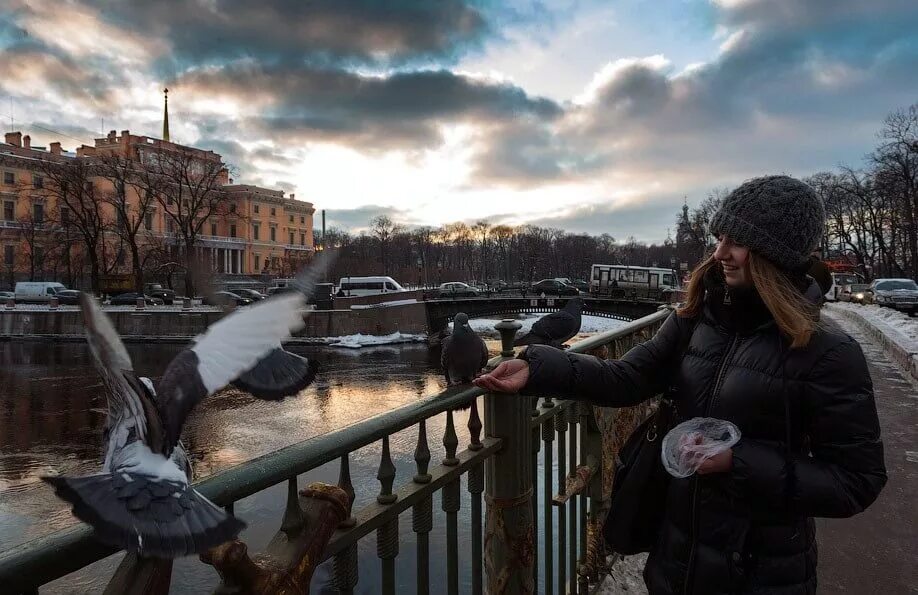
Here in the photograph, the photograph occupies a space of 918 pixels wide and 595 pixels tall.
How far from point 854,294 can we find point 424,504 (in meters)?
35.2

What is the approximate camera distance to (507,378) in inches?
76.5

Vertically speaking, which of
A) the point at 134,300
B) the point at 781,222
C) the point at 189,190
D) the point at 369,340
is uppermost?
the point at 189,190

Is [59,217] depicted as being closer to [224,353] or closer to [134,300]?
[134,300]

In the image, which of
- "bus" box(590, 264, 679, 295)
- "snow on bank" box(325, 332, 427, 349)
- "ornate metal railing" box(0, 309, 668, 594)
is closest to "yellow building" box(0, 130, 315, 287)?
"snow on bank" box(325, 332, 427, 349)

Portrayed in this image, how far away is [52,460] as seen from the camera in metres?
13.4

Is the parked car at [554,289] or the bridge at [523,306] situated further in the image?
the parked car at [554,289]

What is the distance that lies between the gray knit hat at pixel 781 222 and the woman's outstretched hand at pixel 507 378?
0.78 meters

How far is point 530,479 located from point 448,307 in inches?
1455

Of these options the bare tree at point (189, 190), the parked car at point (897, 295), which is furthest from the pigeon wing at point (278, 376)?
the bare tree at point (189, 190)

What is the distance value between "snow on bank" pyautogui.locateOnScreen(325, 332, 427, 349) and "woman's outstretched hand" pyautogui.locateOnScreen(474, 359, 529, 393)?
102 feet

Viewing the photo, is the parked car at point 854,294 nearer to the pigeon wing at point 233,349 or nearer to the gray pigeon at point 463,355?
the gray pigeon at point 463,355

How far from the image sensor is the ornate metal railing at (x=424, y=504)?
910 millimetres

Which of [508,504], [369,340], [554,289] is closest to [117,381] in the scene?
[508,504]

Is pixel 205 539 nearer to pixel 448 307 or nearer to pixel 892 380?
pixel 892 380
